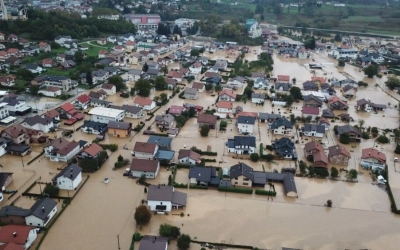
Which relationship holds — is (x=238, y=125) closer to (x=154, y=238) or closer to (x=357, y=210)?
(x=357, y=210)

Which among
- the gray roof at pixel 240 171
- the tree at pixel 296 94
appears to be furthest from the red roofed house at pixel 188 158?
the tree at pixel 296 94

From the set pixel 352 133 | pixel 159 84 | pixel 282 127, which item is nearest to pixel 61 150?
pixel 159 84

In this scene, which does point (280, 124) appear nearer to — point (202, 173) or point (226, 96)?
point (226, 96)

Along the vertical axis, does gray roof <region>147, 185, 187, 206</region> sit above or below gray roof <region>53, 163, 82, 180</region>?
below

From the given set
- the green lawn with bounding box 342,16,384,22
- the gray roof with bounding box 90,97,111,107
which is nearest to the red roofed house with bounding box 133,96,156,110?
the gray roof with bounding box 90,97,111,107

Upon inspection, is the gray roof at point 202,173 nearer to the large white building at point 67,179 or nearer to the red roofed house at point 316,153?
the large white building at point 67,179

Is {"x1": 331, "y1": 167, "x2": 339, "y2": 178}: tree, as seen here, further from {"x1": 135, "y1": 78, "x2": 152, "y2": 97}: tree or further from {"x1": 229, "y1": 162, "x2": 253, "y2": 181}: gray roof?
{"x1": 135, "y1": 78, "x2": 152, "y2": 97}: tree
